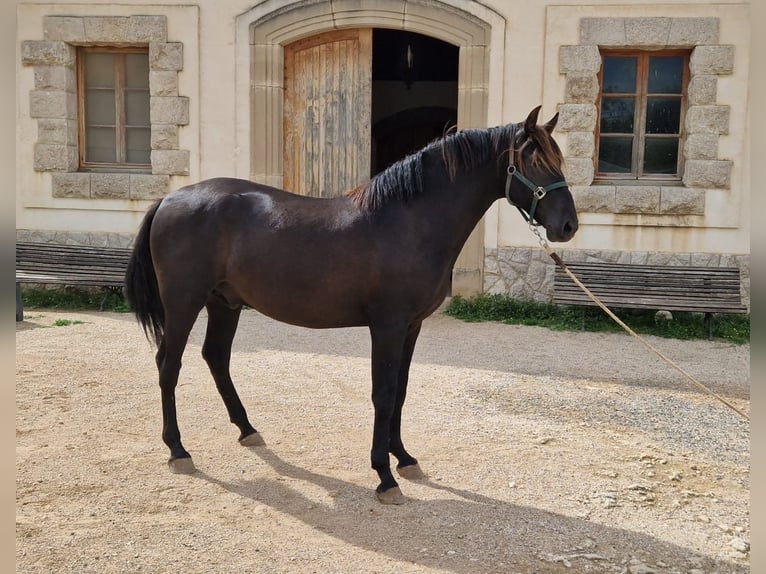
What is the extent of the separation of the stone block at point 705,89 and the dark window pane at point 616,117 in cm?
73

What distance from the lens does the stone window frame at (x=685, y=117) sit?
7766 millimetres

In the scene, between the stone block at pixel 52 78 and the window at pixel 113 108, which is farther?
the window at pixel 113 108

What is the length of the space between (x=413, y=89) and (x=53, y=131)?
6161 mm

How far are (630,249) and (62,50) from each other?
7.29 m

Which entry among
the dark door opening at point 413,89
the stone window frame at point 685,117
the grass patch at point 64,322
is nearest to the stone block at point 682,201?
the stone window frame at point 685,117

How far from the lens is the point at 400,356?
3459 mm

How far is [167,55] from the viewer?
8.41 meters

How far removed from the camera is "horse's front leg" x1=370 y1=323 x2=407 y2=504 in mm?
3406

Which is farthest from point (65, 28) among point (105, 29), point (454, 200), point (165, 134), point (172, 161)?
point (454, 200)

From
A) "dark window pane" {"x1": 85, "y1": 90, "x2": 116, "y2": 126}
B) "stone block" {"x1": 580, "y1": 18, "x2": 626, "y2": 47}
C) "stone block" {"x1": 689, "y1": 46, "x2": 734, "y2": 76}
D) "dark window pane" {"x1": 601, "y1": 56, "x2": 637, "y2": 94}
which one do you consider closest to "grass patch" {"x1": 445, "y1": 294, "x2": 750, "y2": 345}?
"dark window pane" {"x1": 601, "y1": 56, "x2": 637, "y2": 94}

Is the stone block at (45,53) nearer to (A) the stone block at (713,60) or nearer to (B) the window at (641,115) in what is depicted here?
(B) the window at (641,115)

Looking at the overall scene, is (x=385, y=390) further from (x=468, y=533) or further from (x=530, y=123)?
(x=530, y=123)

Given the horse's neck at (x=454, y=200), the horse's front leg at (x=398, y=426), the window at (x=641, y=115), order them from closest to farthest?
the horse's neck at (x=454, y=200) < the horse's front leg at (x=398, y=426) < the window at (x=641, y=115)

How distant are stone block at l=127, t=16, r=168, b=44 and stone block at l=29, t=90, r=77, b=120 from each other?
1.20 meters
